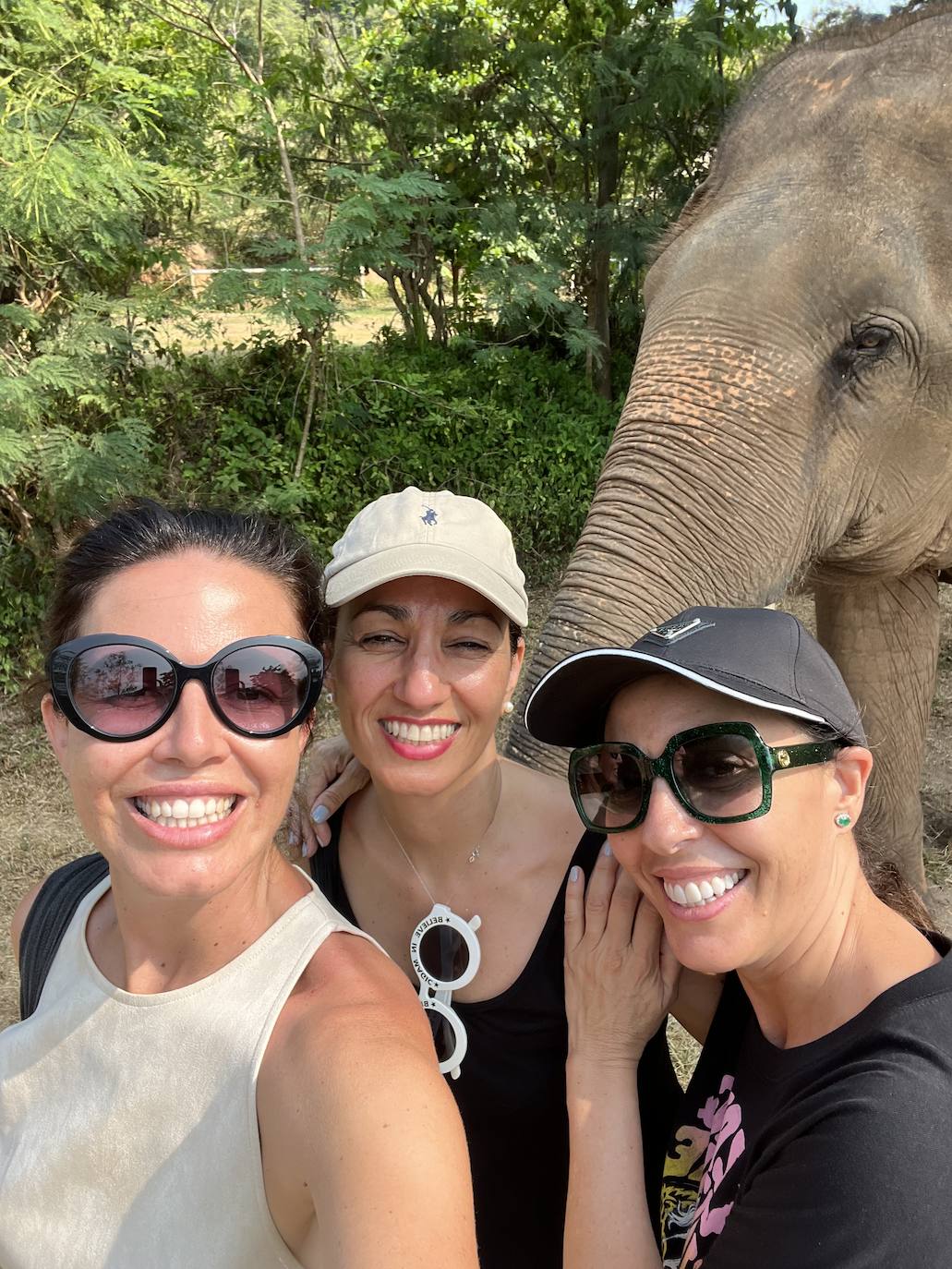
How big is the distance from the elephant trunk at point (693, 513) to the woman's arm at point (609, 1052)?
4.56 feet

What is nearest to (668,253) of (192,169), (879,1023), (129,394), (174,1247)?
(879,1023)

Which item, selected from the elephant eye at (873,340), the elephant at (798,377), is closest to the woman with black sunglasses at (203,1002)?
the elephant at (798,377)

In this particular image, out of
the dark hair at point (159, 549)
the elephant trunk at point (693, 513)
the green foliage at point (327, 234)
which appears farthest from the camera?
the green foliage at point (327, 234)

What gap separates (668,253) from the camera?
3754 millimetres

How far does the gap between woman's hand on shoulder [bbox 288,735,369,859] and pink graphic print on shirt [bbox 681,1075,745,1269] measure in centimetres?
85

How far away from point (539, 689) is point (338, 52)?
783 centimetres

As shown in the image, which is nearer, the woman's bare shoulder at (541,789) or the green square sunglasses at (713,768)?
the green square sunglasses at (713,768)

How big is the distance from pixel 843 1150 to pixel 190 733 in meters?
0.84

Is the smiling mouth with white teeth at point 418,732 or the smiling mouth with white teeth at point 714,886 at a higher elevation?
the smiling mouth with white teeth at point 418,732

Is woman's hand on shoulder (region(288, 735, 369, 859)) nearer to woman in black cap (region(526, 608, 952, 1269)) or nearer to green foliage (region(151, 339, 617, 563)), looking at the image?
woman in black cap (region(526, 608, 952, 1269))

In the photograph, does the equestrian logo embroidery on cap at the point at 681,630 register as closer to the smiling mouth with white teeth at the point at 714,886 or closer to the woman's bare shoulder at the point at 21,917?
the smiling mouth with white teeth at the point at 714,886

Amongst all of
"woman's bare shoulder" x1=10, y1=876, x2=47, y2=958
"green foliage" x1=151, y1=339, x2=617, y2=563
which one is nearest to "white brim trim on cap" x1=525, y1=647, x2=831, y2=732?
"woman's bare shoulder" x1=10, y1=876, x2=47, y2=958

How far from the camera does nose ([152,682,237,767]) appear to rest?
137 cm

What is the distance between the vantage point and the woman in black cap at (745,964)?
1179 mm
